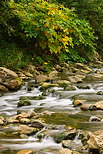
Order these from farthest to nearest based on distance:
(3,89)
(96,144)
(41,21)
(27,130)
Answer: (41,21) → (3,89) → (27,130) → (96,144)

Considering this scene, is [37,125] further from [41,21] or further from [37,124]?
[41,21]

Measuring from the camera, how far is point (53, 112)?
508 centimetres

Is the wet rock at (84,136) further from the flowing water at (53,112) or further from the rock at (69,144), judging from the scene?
the flowing water at (53,112)

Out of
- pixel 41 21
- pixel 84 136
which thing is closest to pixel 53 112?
pixel 84 136

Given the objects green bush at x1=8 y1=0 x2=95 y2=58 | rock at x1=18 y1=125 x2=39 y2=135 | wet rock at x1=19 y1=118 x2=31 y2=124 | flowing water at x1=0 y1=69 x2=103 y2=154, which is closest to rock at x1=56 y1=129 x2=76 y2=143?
flowing water at x1=0 y1=69 x2=103 y2=154

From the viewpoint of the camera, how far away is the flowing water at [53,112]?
3.28 m

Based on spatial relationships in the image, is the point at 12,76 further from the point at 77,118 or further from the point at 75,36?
the point at 75,36

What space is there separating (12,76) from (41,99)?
1.76m

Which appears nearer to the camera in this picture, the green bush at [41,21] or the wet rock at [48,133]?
the wet rock at [48,133]

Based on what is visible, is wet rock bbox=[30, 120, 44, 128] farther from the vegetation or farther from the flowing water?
the vegetation

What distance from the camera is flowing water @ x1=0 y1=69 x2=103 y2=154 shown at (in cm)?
328

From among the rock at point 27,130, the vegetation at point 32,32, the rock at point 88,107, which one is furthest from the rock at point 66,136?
the vegetation at point 32,32

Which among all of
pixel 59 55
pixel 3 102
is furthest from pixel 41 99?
pixel 59 55

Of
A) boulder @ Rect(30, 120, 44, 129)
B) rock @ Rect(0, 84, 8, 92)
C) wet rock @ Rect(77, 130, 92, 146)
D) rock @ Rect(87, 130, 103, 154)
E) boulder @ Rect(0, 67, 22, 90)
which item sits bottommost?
rock @ Rect(0, 84, 8, 92)
